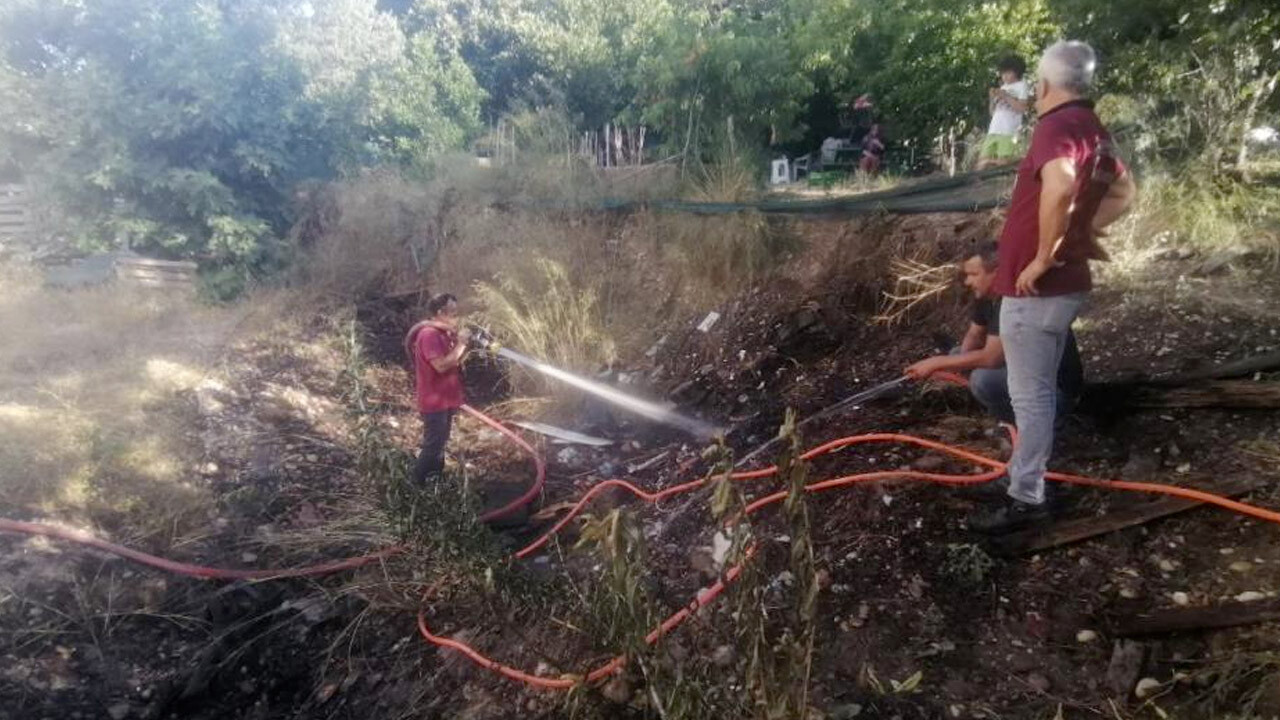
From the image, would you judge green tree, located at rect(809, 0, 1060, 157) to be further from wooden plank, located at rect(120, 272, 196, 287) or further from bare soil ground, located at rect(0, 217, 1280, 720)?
wooden plank, located at rect(120, 272, 196, 287)

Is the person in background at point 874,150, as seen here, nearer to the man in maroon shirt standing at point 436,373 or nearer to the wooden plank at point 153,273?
the man in maroon shirt standing at point 436,373

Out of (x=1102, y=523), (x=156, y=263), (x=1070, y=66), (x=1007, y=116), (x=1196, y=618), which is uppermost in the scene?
(x=1007, y=116)

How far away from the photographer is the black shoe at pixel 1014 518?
2.33 m

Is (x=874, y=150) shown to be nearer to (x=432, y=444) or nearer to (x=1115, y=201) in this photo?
(x=1115, y=201)

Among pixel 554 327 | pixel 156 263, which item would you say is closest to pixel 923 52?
pixel 554 327

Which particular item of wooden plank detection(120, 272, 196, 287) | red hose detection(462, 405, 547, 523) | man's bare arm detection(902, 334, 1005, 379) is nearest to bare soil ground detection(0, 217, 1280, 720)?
red hose detection(462, 405, 547, 523)

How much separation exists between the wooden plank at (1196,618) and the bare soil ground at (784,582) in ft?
0.10

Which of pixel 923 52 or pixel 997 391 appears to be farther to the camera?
pixel 923 52

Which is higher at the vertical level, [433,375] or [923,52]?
[923,52]

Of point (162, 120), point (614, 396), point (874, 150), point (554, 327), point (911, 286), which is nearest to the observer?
point (911, 286)

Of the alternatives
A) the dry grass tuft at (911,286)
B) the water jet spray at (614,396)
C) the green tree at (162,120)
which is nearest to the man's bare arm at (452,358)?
the water jet spray at (614,396)

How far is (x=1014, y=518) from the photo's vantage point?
2.34m

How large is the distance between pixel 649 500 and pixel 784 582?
1.11 meters

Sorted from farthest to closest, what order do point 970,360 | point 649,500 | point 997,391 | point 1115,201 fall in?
point 649,500 → point 997,391 → point 970,360 → point 1115,201
